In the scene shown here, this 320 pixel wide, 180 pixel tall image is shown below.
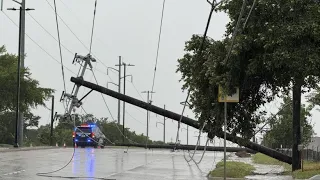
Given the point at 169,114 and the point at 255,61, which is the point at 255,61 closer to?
the point at 255,61

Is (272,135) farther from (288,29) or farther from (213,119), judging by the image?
(288,29)

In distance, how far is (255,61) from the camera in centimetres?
1181

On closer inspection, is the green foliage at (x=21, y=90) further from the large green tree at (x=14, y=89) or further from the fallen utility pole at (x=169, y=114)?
the fallen utility pole at (x=169, y=114)

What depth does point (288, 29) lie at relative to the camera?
1106 cm

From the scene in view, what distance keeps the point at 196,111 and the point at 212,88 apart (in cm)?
151

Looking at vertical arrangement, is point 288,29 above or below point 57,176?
above

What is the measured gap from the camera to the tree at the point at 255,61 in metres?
11.1

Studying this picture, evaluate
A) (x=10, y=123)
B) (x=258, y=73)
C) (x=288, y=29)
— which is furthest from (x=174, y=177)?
(x=10, y=123)

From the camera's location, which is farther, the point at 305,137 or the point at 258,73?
the point at 305,137

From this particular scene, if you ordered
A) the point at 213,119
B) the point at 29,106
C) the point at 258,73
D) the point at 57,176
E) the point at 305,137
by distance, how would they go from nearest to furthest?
the point at 258,73 < the point at 213,119 < the point at 57,176 < the point at 305,137 < the point at 29,106

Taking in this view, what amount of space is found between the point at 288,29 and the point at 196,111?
170 inches

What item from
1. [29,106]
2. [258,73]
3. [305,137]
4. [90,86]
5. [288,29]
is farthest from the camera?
[29,106]

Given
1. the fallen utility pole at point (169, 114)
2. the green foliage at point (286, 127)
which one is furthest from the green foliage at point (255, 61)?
the green foliage at point (286, 127)

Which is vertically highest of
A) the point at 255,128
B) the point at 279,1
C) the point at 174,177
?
the point at 279,1
